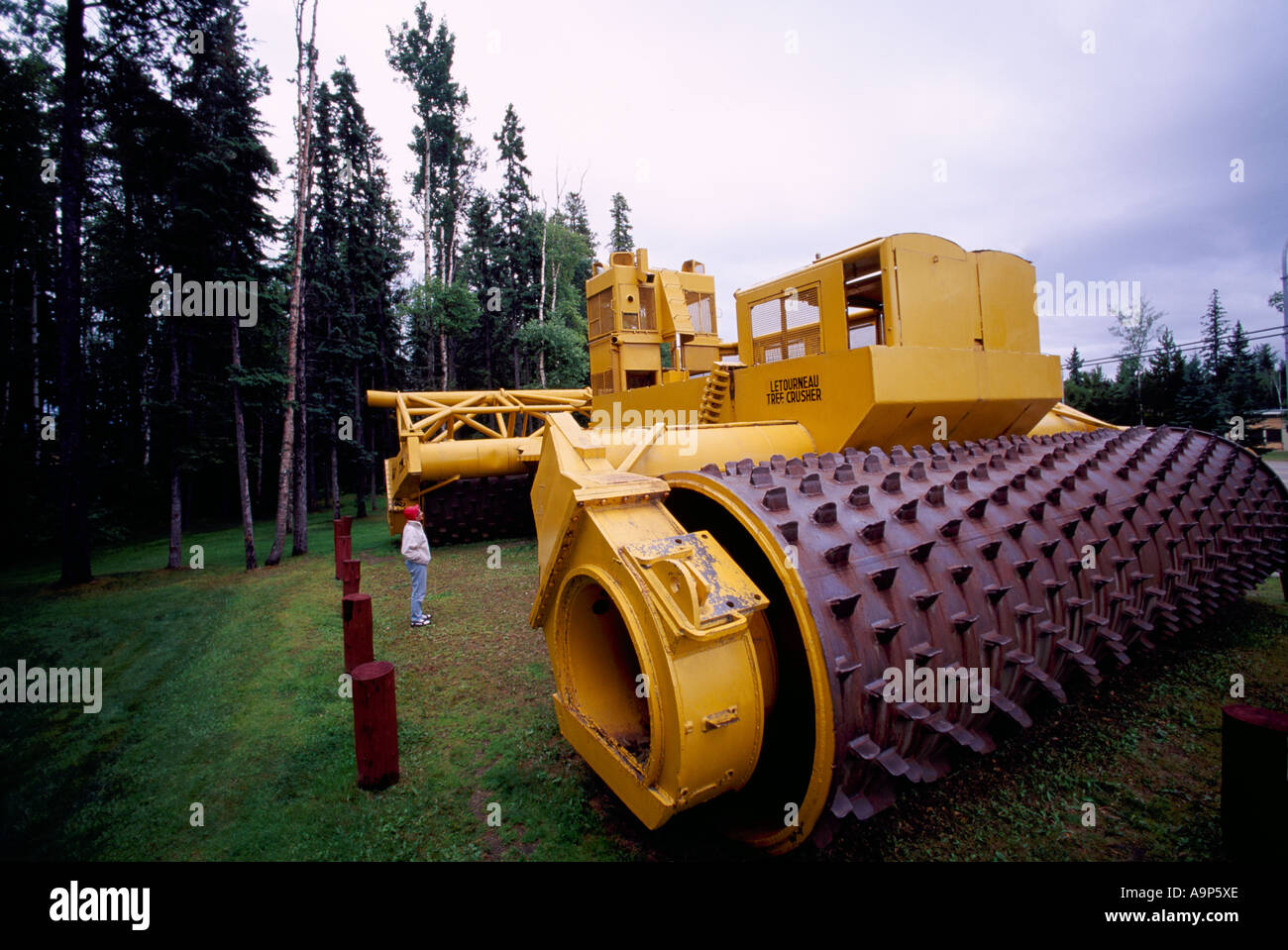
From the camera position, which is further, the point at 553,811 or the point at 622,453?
the point at 622,453

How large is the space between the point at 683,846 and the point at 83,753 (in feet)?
15.6

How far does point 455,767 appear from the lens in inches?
152

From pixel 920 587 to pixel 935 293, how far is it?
9.66 feet

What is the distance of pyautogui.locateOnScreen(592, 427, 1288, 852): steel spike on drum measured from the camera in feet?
6.93

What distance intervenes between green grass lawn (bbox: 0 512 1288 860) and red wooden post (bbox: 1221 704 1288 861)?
1.63ft

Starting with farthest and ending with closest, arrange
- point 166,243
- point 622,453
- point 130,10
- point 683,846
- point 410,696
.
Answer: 1. point 166,243
2. point 130,10
3. point 410,696
4. point 622,453
5. point 683,846

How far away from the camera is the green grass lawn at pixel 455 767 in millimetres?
2867

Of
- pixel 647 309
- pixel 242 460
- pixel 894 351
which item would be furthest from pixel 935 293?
pixel 242 460

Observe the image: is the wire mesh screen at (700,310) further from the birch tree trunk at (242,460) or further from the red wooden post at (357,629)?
the birch tree trunk at (242,460)
